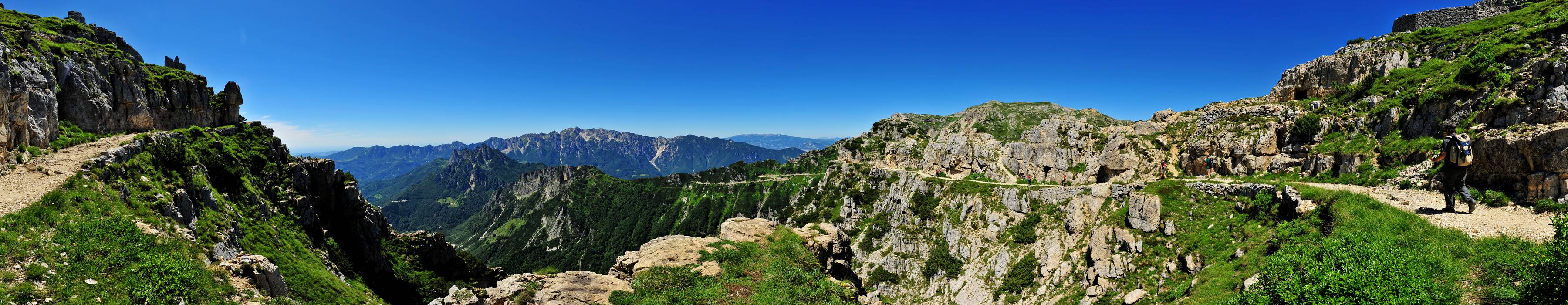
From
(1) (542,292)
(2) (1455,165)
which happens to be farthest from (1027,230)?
(1) (542,292)

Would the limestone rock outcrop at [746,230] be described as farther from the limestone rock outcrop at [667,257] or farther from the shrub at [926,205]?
the shrub at [926,205]

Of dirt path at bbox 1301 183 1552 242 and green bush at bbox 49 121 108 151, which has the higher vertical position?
green bush at bbox 49 121 108 151

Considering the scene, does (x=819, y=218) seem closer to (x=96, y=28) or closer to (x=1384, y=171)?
(x=1384, y=171)

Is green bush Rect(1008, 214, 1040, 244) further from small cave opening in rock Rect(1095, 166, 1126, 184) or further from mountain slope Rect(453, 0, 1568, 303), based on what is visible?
small cave opening in rock Rect(1095, 166, 1126, 184)

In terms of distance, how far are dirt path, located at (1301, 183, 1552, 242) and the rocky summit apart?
0.15m

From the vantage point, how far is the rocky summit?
14703 mm

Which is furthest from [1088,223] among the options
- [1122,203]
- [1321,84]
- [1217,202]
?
[1321,84]

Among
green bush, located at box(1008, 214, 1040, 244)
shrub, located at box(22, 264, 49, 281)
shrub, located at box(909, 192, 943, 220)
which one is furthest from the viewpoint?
shrub, located at box(909, 192, 943, 220)

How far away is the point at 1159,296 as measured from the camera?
2498cm

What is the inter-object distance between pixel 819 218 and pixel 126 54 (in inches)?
4221

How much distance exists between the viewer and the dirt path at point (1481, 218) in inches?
557

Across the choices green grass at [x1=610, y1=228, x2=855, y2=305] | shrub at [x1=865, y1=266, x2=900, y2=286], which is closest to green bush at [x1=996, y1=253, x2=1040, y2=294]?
shrub at [x1=865, y1=266, x2=900, y2=286]

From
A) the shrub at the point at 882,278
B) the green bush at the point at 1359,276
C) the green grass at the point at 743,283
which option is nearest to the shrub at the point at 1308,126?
the green bush at the point at 1359,276

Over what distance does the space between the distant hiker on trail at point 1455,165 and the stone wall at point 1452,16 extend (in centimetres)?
4132
